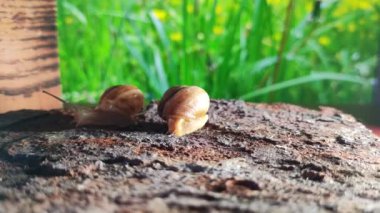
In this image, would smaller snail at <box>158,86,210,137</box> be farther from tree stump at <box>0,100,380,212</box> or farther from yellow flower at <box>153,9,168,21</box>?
yellow flower at <box>153,9,168,21</box>

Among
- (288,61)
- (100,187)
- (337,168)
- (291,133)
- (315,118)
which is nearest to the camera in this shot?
(100,187)

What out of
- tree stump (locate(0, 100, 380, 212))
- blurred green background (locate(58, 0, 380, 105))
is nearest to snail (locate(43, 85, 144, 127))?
tree stump (locate(0, 100, 380, 212))

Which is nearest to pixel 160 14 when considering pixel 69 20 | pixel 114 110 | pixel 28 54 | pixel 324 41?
pixel 69 20

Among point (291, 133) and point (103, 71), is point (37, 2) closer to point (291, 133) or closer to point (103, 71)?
point (291, 133)

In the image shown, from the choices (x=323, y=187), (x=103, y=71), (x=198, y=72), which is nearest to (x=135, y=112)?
(x=323, y=187)

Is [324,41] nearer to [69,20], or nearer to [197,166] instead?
[69,20]

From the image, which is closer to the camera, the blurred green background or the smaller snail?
the smaller snail
